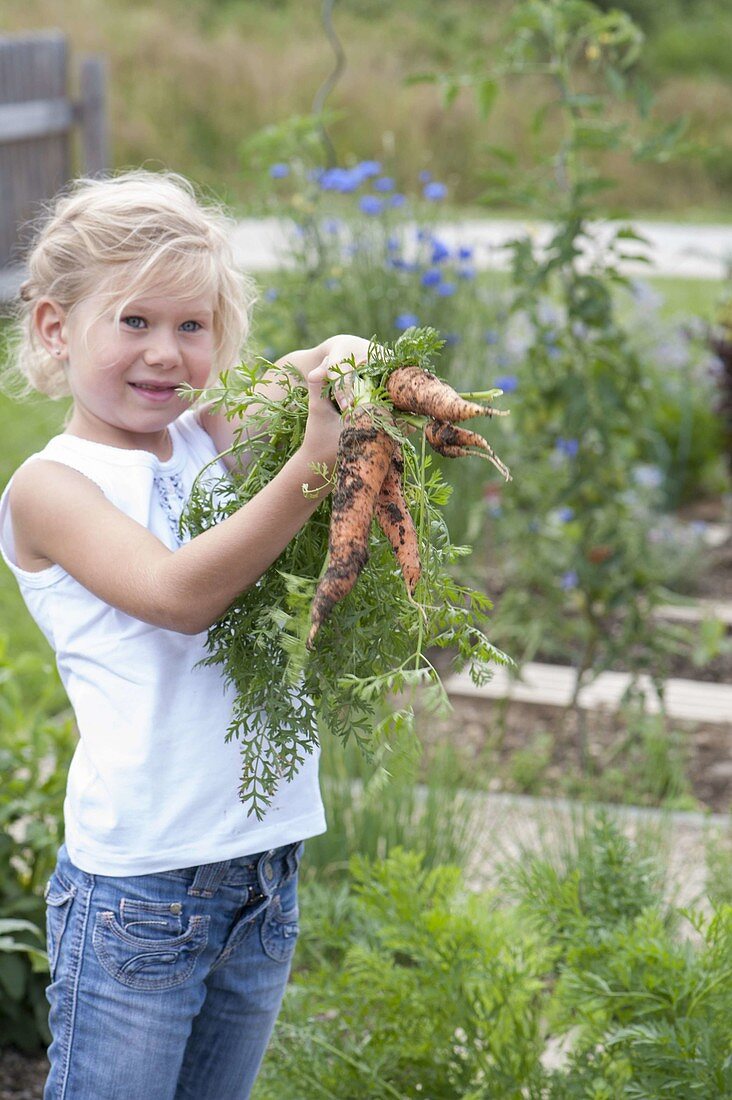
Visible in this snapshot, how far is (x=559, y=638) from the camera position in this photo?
15.3 feet

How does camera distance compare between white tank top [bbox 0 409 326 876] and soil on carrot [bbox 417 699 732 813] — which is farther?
soil on carrot [bbox 417 699 732 813]

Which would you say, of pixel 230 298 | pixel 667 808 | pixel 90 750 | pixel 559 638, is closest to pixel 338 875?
pixel 667 808

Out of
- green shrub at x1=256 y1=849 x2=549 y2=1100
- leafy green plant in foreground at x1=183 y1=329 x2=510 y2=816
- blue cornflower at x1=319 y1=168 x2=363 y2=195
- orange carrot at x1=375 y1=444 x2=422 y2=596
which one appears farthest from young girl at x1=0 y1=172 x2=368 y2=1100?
blue cornflower at x1=319 y1=168 x2=363 y2=195

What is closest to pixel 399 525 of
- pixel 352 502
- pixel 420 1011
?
pixel 352 502

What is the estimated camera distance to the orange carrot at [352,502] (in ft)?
4.17

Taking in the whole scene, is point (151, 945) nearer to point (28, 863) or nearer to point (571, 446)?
point (28, 863)

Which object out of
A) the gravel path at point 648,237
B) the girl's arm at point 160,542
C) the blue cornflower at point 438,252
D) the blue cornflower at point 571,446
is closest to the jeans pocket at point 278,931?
the girl's arm at point 160,542

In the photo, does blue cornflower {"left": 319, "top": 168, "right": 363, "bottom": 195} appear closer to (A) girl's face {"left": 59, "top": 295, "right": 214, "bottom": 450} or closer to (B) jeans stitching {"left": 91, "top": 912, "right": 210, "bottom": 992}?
(A) girl's face {"left": 59, "top": 295, "right": 214, "bottom": 450}

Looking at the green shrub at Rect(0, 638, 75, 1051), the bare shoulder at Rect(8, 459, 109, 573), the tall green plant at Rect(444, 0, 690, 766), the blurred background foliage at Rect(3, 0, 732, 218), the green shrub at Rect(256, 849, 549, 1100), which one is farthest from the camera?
the blurred background foliage at Rect(3, 0, 732, 218)

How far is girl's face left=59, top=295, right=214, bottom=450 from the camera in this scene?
5.28 feet

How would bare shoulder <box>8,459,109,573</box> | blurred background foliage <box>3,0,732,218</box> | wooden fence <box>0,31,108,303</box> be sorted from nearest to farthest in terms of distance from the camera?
bare shoulder <box>8,459,109,573</box>, wooden fence <box>0,31,108,303</box>, blurred background foliage <box>3,0,732,218</box>

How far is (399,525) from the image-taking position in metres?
1.35

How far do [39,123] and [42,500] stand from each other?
8631 mm

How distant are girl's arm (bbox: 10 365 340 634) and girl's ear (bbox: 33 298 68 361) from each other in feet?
0.56
